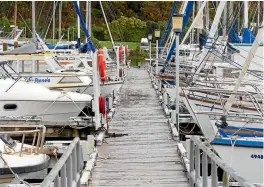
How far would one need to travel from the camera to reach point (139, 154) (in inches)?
471

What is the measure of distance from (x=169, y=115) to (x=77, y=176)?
27.8 ft

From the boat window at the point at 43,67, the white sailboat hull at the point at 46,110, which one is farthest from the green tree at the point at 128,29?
the white sailboat hull at the point at 46,110

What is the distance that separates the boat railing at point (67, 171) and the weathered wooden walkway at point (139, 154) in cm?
98

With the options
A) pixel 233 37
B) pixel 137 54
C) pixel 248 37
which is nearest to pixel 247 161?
pixel 248 37

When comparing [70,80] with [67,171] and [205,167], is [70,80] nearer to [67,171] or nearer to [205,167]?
[67,171]

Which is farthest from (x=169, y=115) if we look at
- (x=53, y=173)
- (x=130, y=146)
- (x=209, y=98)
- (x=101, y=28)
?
(x=101, y=28)

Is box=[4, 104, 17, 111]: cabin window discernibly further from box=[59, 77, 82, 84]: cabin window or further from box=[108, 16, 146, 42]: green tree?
box=[108, 16, 146, 42]: green tree

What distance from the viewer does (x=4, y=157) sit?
1009 centimetres

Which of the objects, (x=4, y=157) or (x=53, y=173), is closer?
(x=53, y=173)

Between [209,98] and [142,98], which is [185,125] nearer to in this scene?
[209,98]

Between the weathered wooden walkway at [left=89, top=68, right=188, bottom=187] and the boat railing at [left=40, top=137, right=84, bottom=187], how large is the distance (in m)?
0.98

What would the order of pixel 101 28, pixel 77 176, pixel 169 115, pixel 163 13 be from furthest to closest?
pixel 163 13 < pixel 101 28 < pixel 169 115 < pixel 77 176

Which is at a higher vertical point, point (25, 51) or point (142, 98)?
point (25, 51)

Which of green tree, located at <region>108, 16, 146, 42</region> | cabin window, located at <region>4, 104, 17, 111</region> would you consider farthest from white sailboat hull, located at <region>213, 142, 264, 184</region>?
green tree, located at <region>108, 16, 146, 42</region>
